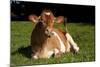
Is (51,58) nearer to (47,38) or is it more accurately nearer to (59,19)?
(47,38)

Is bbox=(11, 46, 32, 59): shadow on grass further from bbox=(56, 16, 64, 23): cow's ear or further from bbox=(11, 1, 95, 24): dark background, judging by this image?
bbox=(56, 16, 64, 23): cow's ear

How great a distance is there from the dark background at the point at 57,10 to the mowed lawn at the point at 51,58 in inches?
2.9

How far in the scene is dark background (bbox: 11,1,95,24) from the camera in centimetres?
296

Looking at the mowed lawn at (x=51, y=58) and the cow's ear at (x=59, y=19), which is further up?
the cow's ear at (x=59, y=19)

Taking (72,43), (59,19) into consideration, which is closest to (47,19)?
(59,19)

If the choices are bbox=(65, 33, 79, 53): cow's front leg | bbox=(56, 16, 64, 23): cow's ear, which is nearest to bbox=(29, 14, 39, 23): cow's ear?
bbox=(56, 16, 64, 23): cow's ear

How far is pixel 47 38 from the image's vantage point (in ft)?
10.4

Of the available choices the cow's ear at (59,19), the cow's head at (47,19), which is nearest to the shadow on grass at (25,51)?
the cow's head at (47,19)

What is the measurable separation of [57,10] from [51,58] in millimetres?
641

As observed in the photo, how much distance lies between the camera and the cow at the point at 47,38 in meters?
3.08

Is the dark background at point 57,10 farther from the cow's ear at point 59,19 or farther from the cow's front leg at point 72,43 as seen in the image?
the cow's front leg at point 72,43

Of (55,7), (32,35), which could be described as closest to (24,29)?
(32,35)

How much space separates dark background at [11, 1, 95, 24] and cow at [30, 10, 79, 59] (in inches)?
2.9
